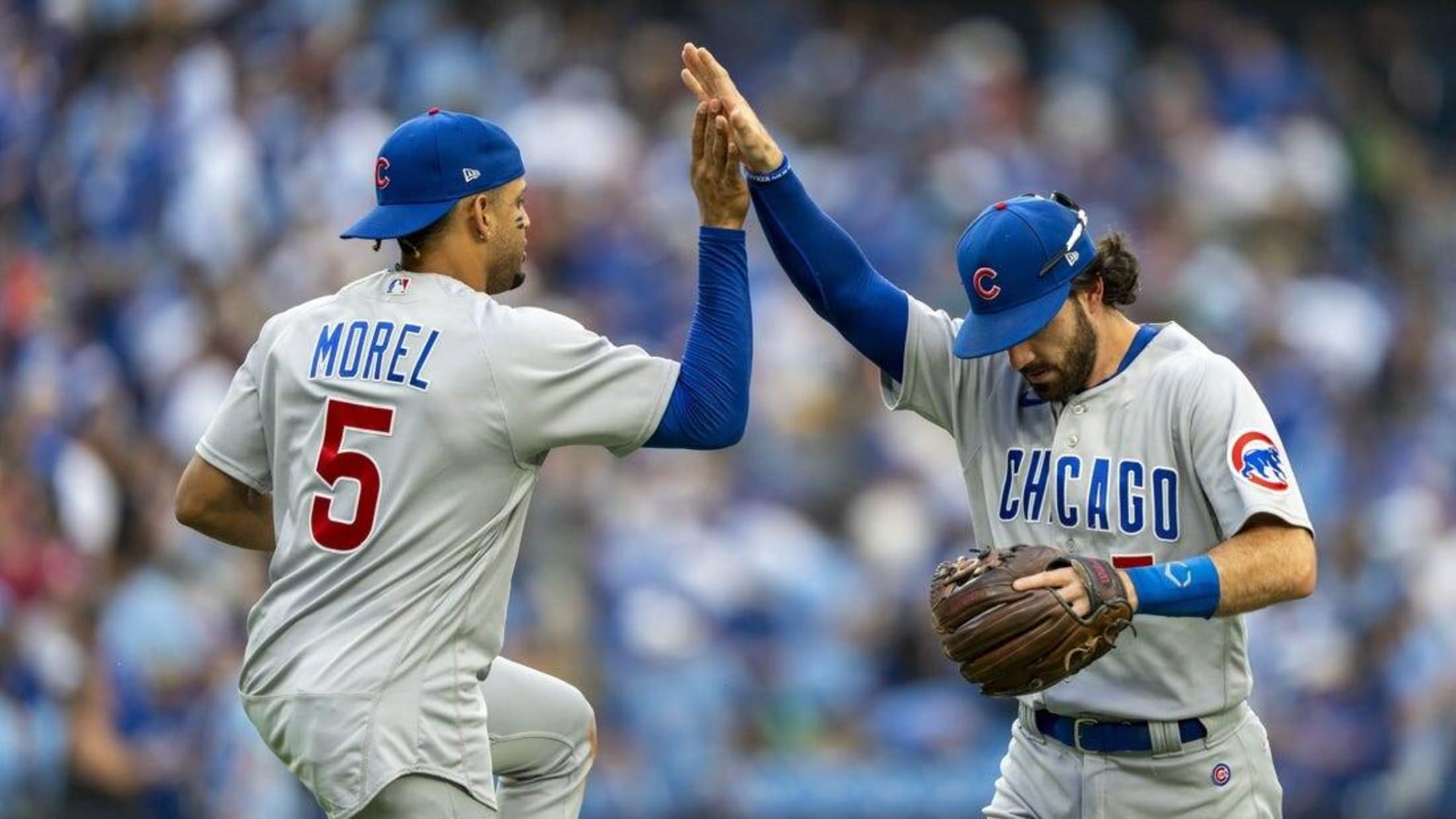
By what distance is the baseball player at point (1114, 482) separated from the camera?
4.12 metres

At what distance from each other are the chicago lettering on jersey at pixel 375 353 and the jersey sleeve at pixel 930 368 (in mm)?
1142

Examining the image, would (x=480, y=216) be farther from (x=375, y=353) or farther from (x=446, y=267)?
(x=375, y=353)

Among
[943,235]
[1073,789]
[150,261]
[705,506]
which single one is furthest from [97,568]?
[1073,789]

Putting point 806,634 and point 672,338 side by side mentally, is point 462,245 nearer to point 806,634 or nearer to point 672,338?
point 806,634

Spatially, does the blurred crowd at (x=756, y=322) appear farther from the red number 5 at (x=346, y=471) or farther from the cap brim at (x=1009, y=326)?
the cap brim at (x=1009, y=326)

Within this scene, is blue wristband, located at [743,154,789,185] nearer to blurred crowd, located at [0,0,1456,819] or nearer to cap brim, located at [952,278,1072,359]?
cap brim, located at [952,278,1072,359]

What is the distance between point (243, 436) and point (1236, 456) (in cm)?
193

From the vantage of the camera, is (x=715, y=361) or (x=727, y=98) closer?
(x=715, y=361)

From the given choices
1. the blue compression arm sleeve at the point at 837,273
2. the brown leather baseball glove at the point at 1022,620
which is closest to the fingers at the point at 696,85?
the blue compression arm sleeve at the point at 837,273

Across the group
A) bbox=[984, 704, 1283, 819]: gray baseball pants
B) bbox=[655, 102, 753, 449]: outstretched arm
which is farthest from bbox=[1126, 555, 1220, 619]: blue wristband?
bbox=[655, 102, 753, 449]: outstretched arm

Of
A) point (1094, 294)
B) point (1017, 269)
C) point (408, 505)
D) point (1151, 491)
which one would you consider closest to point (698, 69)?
point (1017, 269)

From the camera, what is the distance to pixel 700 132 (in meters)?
4.16

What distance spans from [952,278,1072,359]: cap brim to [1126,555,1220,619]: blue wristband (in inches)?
20.9

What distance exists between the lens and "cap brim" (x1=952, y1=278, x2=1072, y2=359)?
13.4 feet
